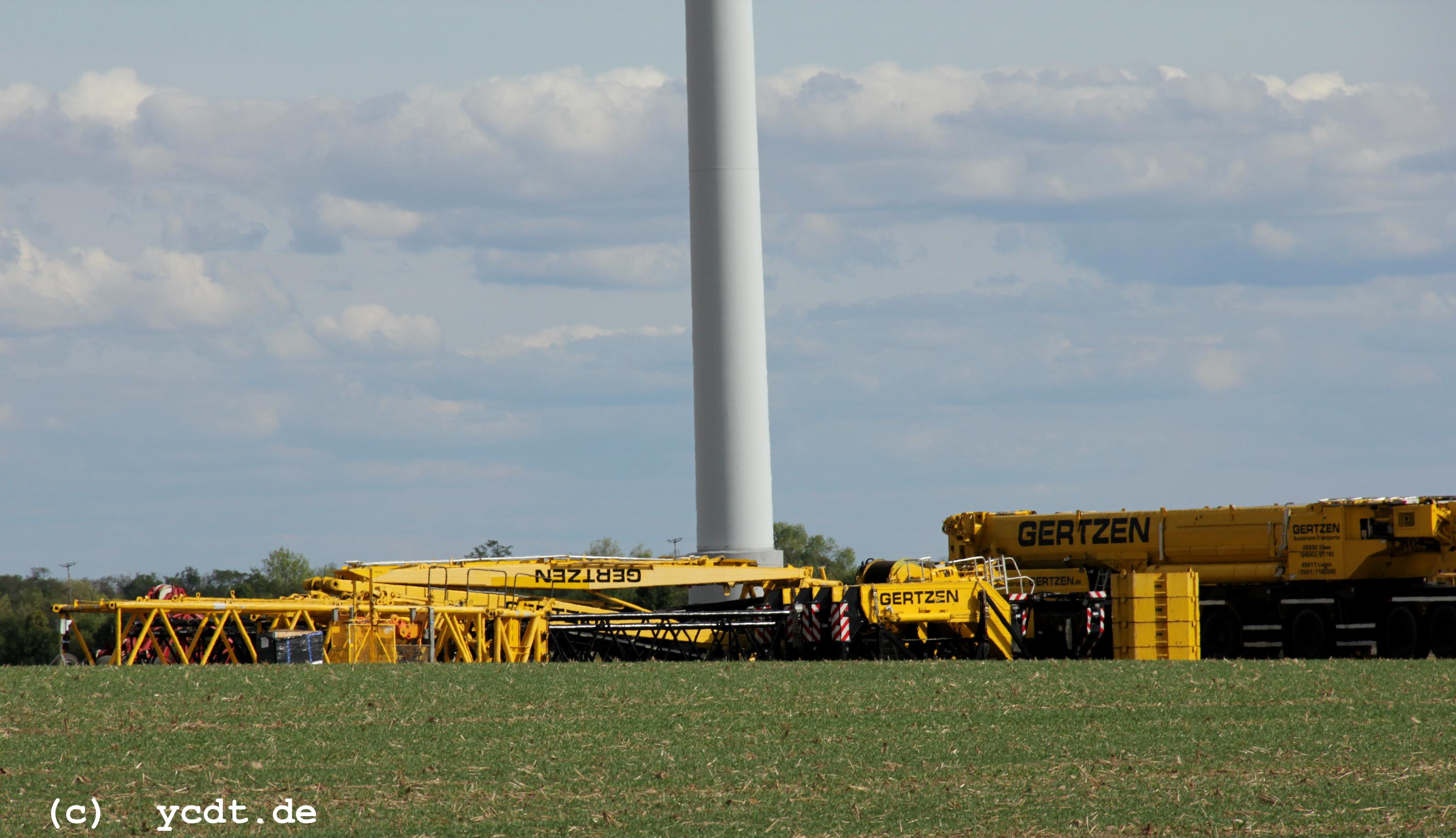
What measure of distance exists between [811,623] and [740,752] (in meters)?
13.8

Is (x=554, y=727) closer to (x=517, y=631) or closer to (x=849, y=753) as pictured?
(x=849, y=753)

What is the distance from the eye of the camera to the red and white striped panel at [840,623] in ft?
93.2

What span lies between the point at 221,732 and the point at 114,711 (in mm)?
2148

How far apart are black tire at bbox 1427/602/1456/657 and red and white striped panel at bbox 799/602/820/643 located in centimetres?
1150

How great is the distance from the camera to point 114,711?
689 inches

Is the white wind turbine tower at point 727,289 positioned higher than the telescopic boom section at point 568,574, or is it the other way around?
the white wind turbine tower at point 727,289

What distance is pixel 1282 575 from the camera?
34062 millimetres

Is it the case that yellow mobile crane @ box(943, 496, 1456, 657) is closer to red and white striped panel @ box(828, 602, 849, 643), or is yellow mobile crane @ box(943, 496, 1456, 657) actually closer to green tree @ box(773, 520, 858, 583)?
red and white striped panel @ box(828, 602, 849, 643)

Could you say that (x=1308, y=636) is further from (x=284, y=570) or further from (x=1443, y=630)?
(x=284, y=570)

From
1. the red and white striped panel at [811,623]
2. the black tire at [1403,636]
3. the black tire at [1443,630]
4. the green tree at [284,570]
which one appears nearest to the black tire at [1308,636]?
the black tire at [1403,636]

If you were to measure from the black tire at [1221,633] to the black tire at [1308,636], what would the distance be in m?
1.01

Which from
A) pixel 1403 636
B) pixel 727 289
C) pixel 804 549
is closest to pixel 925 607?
pixel 1403 636

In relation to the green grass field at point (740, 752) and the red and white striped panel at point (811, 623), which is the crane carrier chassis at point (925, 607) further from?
the green grass field at point (740, 752)

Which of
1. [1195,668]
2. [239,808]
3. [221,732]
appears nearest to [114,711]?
[221,732]
